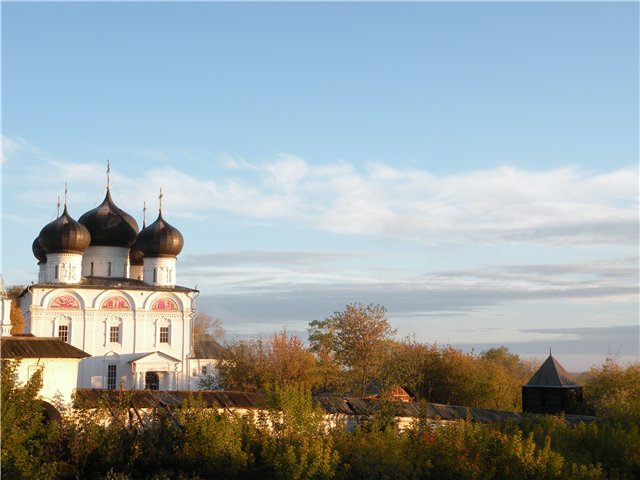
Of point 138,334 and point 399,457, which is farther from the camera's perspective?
point 138,334

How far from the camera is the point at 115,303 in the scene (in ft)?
121

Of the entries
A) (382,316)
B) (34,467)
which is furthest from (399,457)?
(382,316)

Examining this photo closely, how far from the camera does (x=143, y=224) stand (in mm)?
41500

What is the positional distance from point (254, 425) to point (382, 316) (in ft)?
60.7

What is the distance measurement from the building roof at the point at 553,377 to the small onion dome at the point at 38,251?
72.5ft

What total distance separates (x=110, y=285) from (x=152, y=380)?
4.47 metres

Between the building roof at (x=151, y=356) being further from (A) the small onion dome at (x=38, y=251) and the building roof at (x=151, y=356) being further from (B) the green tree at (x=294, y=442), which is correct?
(B) the green tree at (x=294, y=442)

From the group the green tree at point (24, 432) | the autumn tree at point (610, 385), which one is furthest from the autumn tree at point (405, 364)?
the green tree at point (24, 432)

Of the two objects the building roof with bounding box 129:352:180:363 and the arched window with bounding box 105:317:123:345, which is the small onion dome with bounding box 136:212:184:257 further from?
the building roof with bounding box 129:352:180:363

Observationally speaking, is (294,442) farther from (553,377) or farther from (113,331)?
(113,331)

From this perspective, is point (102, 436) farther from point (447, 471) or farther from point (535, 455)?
point (535, 455)

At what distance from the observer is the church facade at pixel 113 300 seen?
36000 millimetres

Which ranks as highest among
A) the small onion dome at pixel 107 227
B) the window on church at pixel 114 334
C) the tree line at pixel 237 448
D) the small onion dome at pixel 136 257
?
the small onion dome at pixel 107 227

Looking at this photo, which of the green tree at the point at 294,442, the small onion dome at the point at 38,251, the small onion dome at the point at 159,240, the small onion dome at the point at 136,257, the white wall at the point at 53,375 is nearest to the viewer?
the green tree at the point at 294,442
